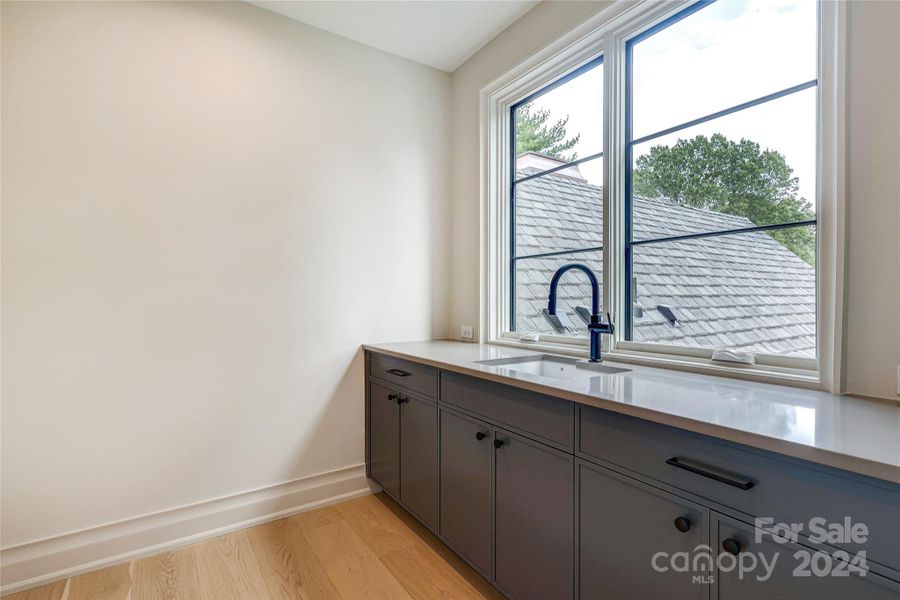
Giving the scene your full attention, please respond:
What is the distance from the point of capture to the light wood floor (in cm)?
167

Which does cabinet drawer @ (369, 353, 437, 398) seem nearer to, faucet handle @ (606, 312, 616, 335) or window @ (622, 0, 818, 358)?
faucet handle @ (606, 312, 616, 335)

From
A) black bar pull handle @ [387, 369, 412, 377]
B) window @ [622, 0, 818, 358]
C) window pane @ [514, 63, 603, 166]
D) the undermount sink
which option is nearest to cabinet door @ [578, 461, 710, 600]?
the undermount sink

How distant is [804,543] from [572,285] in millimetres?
1464

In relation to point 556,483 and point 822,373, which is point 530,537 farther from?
point 822,373

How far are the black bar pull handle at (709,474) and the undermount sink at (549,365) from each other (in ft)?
2.47

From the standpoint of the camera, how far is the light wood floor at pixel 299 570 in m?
1.67

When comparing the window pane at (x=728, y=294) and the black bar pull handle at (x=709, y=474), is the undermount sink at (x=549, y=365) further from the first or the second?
the black bar pull handle at (x=709, y=474)

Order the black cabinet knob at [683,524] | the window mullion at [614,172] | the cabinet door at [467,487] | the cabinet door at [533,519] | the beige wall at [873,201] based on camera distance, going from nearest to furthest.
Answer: the black cabinet knob at [683,524] < the beige wall at [873,201] < the cabinet door at [533,519] < the cabinet door at [467,487] < the window mullion at [614,172]

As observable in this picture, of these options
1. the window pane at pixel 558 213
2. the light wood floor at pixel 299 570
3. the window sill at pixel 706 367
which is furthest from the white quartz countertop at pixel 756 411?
the light wood floor at pixel 299 570

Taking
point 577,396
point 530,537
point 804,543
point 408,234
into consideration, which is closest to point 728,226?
point 577,396

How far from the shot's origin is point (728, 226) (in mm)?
1592

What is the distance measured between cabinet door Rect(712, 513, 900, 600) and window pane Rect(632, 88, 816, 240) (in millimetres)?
1055

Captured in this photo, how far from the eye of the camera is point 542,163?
238 cm

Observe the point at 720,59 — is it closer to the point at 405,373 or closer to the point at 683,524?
the point at 683,524
